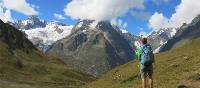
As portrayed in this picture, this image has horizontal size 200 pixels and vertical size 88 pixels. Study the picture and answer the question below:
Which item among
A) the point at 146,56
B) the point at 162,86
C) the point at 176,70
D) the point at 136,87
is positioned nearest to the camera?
the point at 146,56

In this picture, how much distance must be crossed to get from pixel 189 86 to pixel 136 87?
11.7 meters

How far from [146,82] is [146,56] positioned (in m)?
2.09

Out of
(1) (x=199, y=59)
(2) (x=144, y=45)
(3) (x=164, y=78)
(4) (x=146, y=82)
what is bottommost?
(4) (x=146, y=82)

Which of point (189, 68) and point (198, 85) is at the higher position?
point (189, 68)

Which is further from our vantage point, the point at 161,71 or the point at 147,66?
the point at 161,71

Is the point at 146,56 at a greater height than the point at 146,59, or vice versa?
the point at 146,56

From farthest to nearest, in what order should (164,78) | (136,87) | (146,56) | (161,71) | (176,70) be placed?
(161,71), (176,70), (164,78), (136,87), (146,56)

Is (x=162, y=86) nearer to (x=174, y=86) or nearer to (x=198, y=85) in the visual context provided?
(x=174, y=86)

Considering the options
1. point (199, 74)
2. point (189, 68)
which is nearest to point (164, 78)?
point (189, 68)

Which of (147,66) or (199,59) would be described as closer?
(147,66)

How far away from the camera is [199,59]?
2140 inches

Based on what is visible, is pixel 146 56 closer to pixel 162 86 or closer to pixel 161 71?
pixel 162 86

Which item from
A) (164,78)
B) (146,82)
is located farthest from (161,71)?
(146,82)

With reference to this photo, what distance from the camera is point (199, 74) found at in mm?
38094
